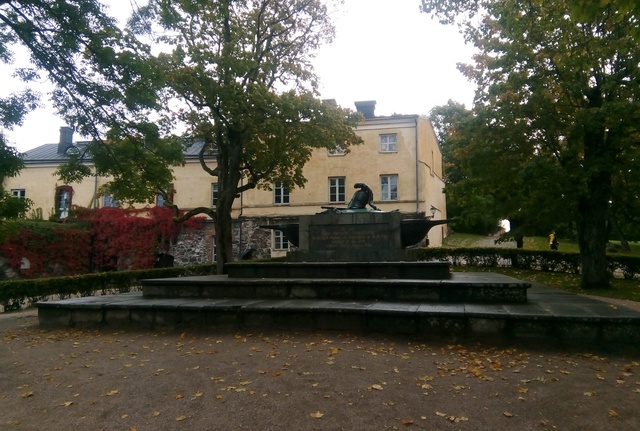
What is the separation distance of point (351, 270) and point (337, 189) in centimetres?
2203

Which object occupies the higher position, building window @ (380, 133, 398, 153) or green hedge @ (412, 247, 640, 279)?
building window @ (380, 133, 398, 153)

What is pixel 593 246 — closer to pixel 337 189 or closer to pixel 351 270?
pixel 351 270

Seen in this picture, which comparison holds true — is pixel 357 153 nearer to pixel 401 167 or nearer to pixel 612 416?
pixel 401 167

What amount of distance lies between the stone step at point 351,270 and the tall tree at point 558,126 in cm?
649

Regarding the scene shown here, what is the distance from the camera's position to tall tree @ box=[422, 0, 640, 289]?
1359 cm

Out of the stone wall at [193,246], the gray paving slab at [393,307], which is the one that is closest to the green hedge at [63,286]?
the gray paving slab at [393,307]

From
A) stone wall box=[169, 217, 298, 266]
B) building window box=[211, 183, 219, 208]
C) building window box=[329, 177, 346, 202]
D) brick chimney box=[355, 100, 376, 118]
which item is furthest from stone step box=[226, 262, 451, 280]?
brick chimney box=[355, 100, 376, 118]

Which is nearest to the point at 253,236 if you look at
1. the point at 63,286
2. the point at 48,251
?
the point at 48,251

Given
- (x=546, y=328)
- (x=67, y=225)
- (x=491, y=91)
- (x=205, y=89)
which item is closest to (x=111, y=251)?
(x=67, y=225)

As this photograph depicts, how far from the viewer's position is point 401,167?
98.6ft

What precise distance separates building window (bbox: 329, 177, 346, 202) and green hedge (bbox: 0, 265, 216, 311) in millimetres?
15477

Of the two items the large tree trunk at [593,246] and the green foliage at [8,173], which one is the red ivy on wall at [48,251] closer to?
the green foliage at [8,173]

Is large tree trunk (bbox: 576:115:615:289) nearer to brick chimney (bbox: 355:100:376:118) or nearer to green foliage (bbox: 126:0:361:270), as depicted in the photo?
green foliage (bbox: 126:0:361:270)

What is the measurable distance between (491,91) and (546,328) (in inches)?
422
